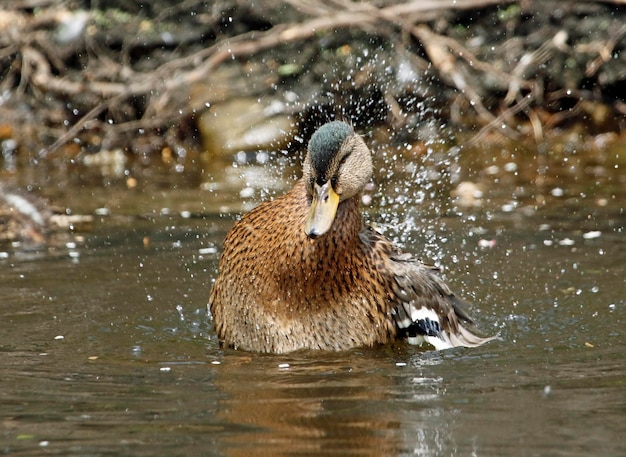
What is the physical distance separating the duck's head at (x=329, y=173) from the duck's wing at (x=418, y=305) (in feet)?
1.52

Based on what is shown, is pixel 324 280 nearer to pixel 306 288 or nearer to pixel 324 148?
pixel 306 288

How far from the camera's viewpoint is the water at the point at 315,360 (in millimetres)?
4055

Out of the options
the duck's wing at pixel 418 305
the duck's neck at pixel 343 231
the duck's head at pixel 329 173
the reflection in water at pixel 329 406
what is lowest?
the reflection in water at pixel 329 406

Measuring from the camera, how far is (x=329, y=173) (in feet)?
17.3

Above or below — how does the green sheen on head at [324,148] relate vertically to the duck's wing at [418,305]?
above

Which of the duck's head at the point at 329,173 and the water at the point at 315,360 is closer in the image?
the water at the point at 315,360

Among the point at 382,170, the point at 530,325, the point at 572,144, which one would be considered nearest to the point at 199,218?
the point at 382,170

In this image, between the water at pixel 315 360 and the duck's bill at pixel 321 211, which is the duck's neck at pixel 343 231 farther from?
the water at pixel 315 360

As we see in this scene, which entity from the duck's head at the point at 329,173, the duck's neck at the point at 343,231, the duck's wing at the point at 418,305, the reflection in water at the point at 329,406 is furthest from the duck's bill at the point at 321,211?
the reflection in water at the point at 329,406

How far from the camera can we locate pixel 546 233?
8164 mm

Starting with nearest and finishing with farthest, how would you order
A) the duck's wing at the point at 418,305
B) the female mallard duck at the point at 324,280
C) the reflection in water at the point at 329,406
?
the reflection in water at the point at 329,406 → the female mallard duck at the point at 324,280 → the duck's wing at the point at 418,305

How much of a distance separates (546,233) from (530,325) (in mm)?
2215

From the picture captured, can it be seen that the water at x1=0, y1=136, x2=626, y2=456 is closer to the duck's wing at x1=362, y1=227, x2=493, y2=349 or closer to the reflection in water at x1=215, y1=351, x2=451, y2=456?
the reflection in water at x1=215, y1=351, x2=451, y2=456

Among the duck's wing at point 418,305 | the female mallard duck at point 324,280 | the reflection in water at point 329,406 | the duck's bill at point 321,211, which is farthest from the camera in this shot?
the duck's wing at point 418,305
